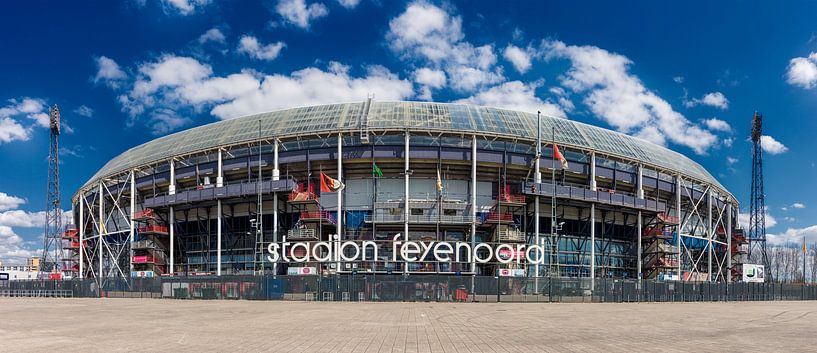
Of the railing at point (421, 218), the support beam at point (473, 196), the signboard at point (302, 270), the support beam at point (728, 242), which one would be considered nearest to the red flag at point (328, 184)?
the railing at point (421, 218)

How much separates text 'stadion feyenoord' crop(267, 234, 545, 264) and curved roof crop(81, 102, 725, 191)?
11.6 metres

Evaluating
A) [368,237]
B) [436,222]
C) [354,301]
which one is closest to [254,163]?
[368,237]

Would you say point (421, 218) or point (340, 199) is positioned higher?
point (340, 199)

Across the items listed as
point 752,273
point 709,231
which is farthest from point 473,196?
point 752,273

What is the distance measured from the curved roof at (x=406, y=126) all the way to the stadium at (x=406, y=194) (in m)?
0.27

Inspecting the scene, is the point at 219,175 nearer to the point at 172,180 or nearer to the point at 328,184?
the point at 172,180

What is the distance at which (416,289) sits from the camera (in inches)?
1768

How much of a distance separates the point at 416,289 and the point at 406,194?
1493 centimetres

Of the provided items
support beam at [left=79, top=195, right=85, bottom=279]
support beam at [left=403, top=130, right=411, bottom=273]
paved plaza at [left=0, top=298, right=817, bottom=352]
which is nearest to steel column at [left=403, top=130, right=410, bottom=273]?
support beam at [left=403, top=130, right=411, bottom=273]

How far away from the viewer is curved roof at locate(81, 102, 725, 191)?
62.2m

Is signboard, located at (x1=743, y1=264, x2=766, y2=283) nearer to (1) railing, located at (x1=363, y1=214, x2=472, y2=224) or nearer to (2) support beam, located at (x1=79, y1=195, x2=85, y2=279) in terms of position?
(1) railing, located at (x1=363, y1=214, x2=472, y2=224)

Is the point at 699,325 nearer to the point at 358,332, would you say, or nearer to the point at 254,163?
the point at 358,332

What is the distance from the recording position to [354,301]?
44969 millimetres

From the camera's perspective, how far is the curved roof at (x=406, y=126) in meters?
62.2
